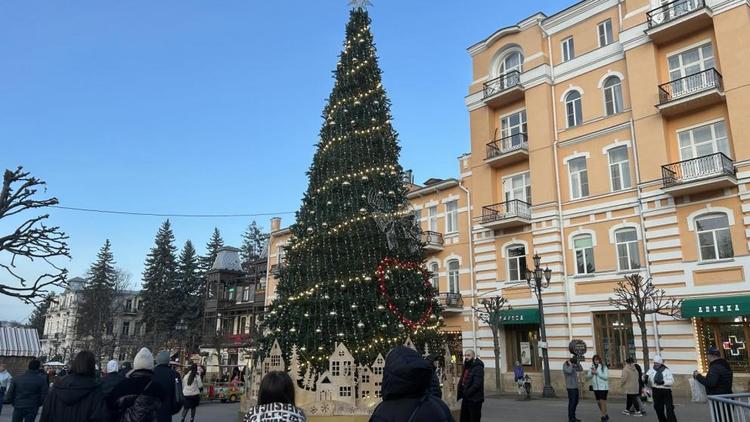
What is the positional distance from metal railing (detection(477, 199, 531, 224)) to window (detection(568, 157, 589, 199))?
2.36 metres

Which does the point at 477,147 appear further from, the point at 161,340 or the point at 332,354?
the point at 161,340

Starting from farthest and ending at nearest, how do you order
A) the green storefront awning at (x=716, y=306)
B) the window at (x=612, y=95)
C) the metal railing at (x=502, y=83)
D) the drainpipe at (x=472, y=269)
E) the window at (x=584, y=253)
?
1. the drainpipe at (x=472, y=269)
2. the metal railing at (x=502, y=83)
3. the window at (x=612, y=95)
4. the window at (x=584, y=253)
5. the green storefront awning at (x=716, y=306)

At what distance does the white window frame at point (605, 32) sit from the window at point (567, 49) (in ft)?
4.34

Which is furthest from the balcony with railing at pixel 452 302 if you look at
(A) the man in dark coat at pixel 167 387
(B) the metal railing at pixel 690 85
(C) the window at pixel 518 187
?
(A) the man in dark coat at pixel 167 387

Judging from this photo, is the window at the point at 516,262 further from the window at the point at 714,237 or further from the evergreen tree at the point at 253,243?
the evergreen tree at the point at 253,243

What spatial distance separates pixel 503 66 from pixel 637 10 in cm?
742

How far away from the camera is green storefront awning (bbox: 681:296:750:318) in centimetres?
1855

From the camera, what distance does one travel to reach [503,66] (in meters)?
29.2

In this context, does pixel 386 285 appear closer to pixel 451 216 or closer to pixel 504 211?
pixel 504 211

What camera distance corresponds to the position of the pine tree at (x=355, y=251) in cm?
1252

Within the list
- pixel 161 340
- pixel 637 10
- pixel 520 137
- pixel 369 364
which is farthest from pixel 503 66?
pixel 161 340

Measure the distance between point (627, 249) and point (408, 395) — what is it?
22.2 meters

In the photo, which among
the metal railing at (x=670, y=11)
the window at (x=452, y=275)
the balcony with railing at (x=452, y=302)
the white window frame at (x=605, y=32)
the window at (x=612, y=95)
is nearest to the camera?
the metal railing at (x=670, y=11)

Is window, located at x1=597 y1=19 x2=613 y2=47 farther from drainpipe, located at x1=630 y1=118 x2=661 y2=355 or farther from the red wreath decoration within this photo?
the red wreath decoration
